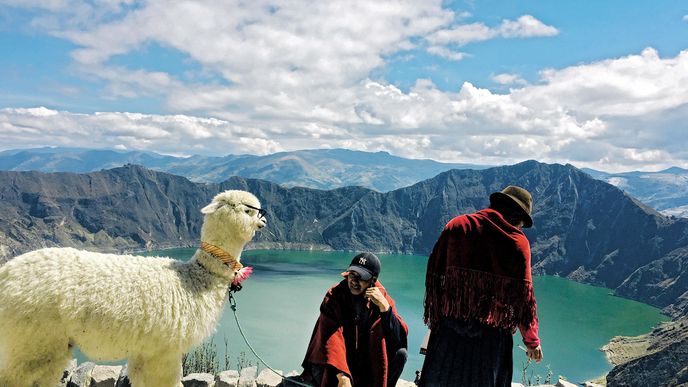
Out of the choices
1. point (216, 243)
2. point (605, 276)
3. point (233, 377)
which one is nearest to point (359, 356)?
point (216, 243)

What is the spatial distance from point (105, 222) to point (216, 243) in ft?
611

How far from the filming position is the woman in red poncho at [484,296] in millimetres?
2904

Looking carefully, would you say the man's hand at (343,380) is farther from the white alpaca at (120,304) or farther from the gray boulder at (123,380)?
the gray boulder at (123,380)

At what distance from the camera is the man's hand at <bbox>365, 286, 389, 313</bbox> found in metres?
3.21

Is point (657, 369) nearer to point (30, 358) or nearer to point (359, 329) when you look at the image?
point (359, 329)

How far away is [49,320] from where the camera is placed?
3.08 m

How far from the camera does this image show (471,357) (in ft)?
9.77

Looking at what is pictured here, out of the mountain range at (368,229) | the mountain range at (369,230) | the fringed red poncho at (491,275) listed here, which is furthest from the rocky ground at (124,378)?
the mountain range at (368,229)

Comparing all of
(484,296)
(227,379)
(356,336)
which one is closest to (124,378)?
(227,379)

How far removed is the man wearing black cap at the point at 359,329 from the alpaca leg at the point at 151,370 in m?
1.04

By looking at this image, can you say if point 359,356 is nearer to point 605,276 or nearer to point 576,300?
point 576,300

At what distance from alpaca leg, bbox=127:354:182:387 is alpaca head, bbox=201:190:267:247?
97 cm

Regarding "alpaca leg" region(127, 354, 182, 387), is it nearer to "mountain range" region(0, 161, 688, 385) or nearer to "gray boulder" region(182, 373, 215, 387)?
"gray boulder" region(182, 373, 215, 387)

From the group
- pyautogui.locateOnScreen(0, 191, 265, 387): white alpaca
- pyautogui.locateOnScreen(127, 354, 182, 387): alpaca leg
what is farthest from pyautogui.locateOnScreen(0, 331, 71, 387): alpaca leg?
pyautogui.locateOnScreen(127, 354, 182, 387): alpaca leg
